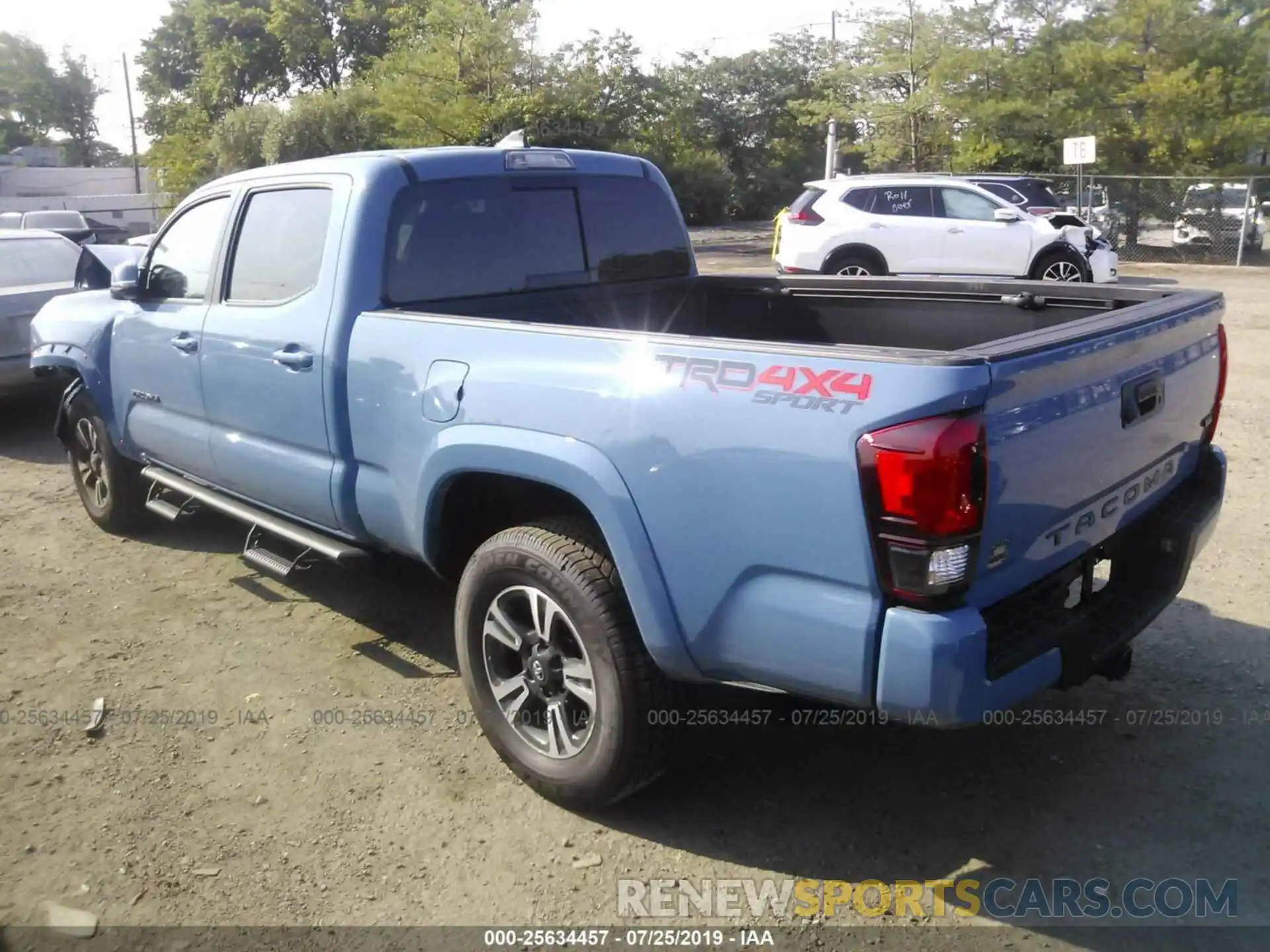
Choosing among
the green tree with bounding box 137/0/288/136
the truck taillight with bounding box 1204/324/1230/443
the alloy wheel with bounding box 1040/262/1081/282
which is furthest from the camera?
the green tree with bounding box 137/0/288/136

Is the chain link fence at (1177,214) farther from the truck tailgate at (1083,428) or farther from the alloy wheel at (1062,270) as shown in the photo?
the truck tailgate at (1083,428)

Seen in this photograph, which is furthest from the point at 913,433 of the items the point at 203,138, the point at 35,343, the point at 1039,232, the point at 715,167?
the point at 203,138

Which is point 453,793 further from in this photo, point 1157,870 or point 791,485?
point 1157,870

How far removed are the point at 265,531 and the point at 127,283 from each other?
1.46 meters

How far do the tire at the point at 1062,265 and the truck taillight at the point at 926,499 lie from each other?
1297 cm

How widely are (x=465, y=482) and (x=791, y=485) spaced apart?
1326 millimetres

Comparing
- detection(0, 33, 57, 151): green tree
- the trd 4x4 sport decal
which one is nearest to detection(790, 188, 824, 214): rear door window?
the trd 4x4 sport decal

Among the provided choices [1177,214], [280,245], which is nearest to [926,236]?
[1177,214]

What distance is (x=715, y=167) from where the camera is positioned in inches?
1428

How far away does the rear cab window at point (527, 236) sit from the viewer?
13.0ft

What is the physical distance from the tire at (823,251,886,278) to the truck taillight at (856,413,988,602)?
1267 cm

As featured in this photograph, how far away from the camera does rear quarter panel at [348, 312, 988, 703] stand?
8.09ft

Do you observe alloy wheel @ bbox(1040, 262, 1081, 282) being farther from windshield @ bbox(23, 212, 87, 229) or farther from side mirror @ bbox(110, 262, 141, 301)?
windshield @ bbox(23, 212, 87, 229)

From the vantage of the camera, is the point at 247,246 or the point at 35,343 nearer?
the point at 247,246
